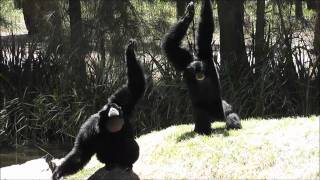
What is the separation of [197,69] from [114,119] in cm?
217

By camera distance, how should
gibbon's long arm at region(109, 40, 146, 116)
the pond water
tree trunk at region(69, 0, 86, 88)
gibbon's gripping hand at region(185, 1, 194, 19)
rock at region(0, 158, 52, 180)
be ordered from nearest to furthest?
1. gibbon's long arm at region(109, 40, 146, 116)
2. rock at region(0, 158, 52, 180)
3. gibbon's gripping hand at region(185, 1, 194, 19)
4. the pond water
5. tree trunk at region(69, 0, 86, 88)

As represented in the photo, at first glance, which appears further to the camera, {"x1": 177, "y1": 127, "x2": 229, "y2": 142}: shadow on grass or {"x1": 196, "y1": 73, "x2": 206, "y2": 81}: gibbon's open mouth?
{"x1": 177, "y1": 127, "x2": 229, "y2": 142}: shadow on grass

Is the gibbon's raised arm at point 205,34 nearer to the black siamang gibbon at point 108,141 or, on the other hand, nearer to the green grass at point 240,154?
the green grass at point 240,154

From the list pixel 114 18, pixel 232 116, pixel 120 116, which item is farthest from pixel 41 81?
pixel 120 116

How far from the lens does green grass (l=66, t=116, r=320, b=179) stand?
25.0 ft

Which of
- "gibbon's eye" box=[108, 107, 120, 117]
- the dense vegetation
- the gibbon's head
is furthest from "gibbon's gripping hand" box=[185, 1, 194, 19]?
the dense vegetation

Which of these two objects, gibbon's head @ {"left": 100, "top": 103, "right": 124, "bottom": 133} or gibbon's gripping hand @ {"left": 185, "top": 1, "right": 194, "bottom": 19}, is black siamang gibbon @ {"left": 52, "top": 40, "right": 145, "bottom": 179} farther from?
gibbon's gripping hand @ {"left": 185, "top": 1, "right": 194, "bottom": 19}

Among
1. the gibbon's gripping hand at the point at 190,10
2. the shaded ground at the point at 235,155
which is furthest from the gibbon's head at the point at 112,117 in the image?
the gibbon's gripping hand at the point at 190,10

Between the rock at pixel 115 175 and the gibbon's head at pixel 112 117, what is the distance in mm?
675

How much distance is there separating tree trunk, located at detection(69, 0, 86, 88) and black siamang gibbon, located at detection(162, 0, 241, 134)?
5972 millimetres

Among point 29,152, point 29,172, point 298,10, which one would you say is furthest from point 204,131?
point 298,10

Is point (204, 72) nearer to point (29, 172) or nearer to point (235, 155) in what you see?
point (235, 155)

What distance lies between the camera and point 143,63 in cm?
1471

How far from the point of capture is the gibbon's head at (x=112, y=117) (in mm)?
7160
